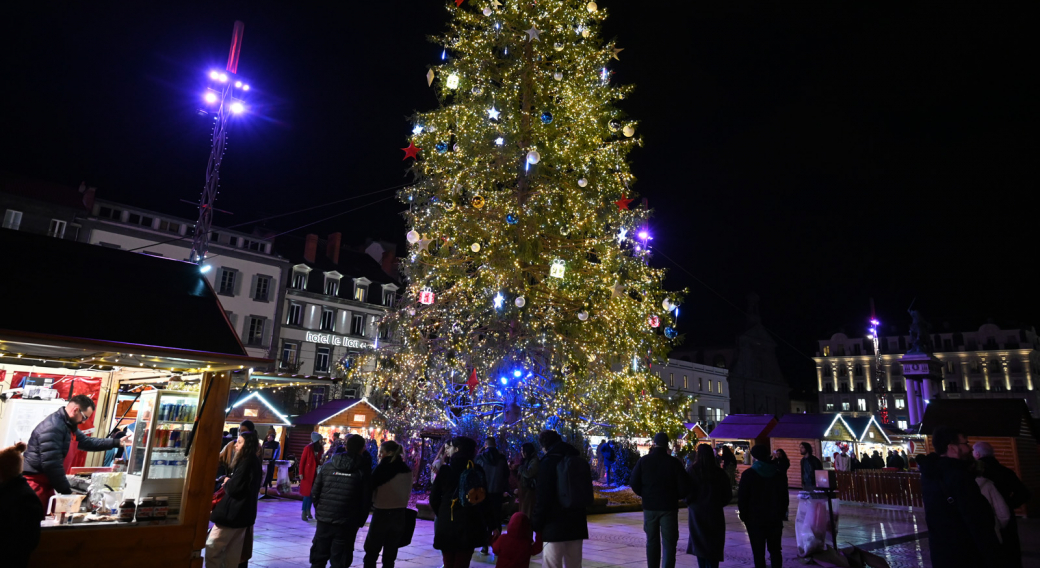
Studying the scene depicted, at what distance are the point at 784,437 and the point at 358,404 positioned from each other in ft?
56.3

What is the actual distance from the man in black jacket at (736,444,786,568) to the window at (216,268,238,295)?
35.9 metres

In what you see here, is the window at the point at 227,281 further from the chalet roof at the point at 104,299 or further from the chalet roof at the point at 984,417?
the chalet roof at the point at 984,417

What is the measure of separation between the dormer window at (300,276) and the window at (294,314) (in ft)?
4.23

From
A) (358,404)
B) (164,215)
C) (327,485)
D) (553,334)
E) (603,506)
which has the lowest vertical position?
(603,506)

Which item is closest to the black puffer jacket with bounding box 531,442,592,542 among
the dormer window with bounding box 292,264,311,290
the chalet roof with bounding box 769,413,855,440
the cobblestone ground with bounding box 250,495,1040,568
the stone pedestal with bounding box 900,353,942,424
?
the cobblestone ground with bounding box 250,495,1040,568

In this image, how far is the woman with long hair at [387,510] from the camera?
6746 millimetres

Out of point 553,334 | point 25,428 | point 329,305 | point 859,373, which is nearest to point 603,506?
point 553,334

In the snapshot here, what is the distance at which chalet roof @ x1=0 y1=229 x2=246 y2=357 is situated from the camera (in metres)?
5.79

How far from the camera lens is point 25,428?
725cm

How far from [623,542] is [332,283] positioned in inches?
1462

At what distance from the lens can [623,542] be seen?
10367 millimetres

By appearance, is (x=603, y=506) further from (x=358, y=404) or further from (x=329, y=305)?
(x=329, y=305)

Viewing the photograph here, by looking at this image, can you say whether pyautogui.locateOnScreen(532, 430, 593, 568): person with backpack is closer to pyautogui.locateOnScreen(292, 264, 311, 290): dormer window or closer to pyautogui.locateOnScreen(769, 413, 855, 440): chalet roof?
pyautogui.locateOnScreen(769, 413, 855, 440): chalet roof

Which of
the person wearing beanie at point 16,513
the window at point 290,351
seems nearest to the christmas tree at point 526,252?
the person wearing beanie at point 16,513
